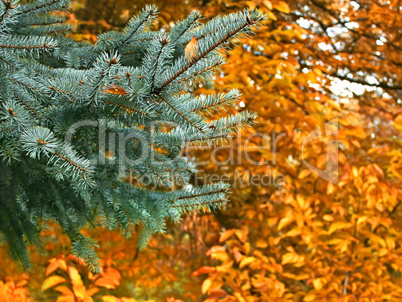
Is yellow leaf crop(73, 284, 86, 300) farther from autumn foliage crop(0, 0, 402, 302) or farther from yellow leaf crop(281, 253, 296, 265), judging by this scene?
yellow leaf crop(281, 253, 296, 265)

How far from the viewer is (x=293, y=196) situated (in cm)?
219

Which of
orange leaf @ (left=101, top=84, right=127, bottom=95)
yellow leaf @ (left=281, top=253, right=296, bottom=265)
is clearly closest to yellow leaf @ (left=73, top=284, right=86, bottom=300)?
yellow leaf @ (left=281, top=253, right=296, bottom=265)

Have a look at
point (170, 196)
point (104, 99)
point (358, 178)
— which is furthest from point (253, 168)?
point (104, 99)

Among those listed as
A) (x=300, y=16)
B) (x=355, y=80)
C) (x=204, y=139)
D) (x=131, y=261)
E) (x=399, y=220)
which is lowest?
(x=131, y=261)

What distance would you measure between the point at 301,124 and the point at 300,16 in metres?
1.13

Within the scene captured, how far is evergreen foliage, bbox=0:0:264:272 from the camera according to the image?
26.3 inches

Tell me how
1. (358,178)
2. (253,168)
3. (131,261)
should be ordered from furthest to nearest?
(131,261) → (253,168) → (358,178)

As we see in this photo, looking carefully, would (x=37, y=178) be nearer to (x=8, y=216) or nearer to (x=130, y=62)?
(x=8, y=216)

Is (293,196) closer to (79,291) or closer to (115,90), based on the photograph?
(79,291)

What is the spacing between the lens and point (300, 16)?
116 inches

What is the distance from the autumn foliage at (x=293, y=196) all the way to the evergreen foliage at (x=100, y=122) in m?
0.71

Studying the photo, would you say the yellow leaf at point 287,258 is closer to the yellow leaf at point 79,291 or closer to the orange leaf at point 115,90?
the yellow leaf at point 79,291

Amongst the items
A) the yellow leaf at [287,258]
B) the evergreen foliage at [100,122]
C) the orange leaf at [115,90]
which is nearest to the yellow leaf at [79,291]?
the evergreen foliage at [100,122]

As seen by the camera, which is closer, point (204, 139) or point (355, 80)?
point (204, 139)
